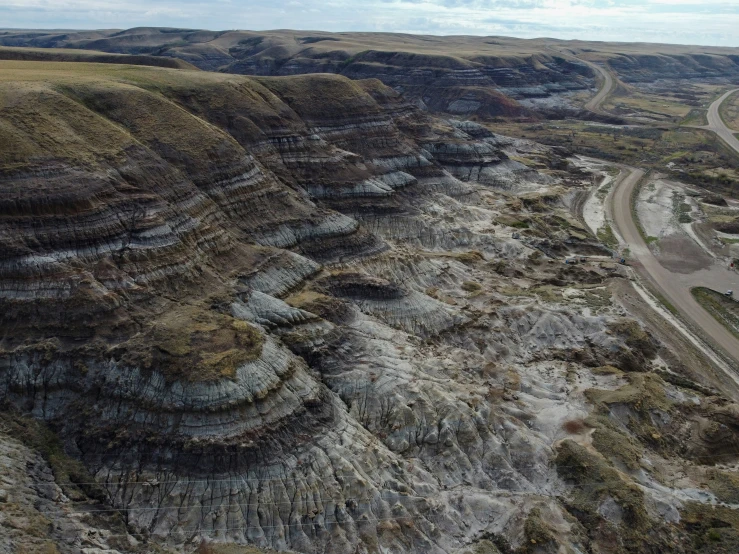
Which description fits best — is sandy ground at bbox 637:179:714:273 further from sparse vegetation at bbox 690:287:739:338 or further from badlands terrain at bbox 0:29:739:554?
sparse vegetation at bbox 690:287:739:338

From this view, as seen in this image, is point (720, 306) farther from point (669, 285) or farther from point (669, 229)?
point (669, 229)

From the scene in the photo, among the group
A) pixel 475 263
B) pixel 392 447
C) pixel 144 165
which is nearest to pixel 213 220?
pixel 144 165

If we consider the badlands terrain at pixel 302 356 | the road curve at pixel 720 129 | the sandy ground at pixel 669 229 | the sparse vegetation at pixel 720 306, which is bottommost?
the sandy ground at pixel 669 229

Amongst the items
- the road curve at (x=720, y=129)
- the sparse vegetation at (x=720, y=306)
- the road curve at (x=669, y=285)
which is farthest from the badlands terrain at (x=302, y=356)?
the road curve at (x=720, y=129)

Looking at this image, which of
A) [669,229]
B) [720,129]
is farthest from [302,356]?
[720,129]

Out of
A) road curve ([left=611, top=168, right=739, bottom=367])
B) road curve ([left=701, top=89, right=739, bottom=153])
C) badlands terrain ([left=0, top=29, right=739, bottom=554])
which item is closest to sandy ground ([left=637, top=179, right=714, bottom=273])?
badlands terrain ([left=0, top=29, right=739, bottom=554])

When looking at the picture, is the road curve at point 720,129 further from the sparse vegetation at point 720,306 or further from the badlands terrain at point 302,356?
the sparse vegetation at point 720,306
